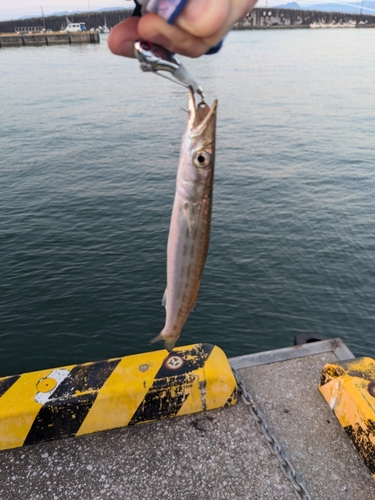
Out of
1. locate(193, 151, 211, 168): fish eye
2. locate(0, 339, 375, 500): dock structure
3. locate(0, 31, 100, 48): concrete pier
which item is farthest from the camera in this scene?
locate(0, 31, 100, 48): concrete pier

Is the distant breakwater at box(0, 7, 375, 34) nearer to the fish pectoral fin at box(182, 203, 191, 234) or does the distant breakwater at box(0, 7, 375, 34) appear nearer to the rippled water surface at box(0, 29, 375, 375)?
the rippled water surface at box(0, 29, 375, 375)

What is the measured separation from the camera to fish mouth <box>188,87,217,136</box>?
288 centimetres

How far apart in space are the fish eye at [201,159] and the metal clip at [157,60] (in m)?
0.46

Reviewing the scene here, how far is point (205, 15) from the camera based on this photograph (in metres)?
1.87

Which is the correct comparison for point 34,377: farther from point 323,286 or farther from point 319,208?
point 319,208

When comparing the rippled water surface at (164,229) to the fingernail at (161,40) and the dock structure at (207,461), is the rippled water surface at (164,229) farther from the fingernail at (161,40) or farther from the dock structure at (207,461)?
the fingernail at (161,40)

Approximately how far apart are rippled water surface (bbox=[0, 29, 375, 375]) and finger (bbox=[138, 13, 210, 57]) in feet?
33.6

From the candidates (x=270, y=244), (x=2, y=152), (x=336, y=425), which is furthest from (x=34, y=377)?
(x=2, y=152)

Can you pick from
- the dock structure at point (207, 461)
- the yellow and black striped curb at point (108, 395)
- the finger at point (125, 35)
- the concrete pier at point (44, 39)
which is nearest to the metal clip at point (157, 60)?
the finger at point (125, 35)

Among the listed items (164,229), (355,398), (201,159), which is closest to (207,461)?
(355,398)

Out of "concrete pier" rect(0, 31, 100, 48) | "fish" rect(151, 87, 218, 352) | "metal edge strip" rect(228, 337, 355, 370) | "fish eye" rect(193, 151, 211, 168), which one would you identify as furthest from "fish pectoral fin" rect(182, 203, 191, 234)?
"concrete pier" rect(0, 31, 100, 48)

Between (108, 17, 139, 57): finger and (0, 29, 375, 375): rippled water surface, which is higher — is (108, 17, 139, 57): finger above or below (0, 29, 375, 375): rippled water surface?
above

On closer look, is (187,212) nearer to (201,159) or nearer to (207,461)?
(201,159)

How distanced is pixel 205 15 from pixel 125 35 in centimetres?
94
